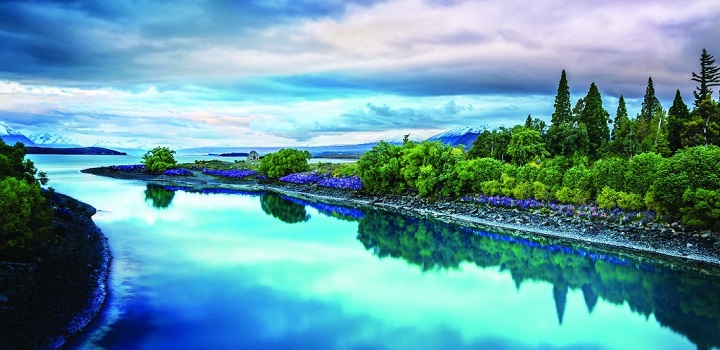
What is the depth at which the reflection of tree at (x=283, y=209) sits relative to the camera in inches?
2140

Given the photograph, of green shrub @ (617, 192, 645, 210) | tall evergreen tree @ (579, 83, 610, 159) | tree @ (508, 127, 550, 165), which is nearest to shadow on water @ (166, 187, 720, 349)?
green shrub @ (617, 192, 645, 210)

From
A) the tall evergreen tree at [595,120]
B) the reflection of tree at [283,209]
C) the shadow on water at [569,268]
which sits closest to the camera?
the shadow on water at [569,268]

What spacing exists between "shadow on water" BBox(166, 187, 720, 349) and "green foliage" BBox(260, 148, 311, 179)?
48006 millimetres

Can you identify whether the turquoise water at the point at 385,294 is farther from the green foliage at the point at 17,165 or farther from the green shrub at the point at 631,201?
the green foliage at the point at 17,165

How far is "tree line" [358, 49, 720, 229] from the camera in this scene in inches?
1332

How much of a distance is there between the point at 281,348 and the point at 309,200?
53788 mm

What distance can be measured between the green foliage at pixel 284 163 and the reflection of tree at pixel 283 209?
64.5ft

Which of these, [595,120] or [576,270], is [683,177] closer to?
[576,270]

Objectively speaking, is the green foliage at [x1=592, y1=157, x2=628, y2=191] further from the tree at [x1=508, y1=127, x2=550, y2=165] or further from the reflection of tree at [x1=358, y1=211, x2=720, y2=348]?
the tree at [x1=508, y1=127, x2=550, y2=165]

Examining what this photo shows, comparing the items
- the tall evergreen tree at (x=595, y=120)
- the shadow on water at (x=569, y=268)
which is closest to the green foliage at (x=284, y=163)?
the shadow on water at (x=569, y=268)

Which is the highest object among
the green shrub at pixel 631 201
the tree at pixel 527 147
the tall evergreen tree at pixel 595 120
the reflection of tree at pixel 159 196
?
the tall evergreen tree at pixel 595 120

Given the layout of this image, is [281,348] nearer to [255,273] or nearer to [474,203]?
[255,273]

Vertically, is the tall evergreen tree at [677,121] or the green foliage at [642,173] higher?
the tall evergreen tree at [677,121]

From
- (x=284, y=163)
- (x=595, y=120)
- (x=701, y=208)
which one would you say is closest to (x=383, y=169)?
(x=595, y=120)
